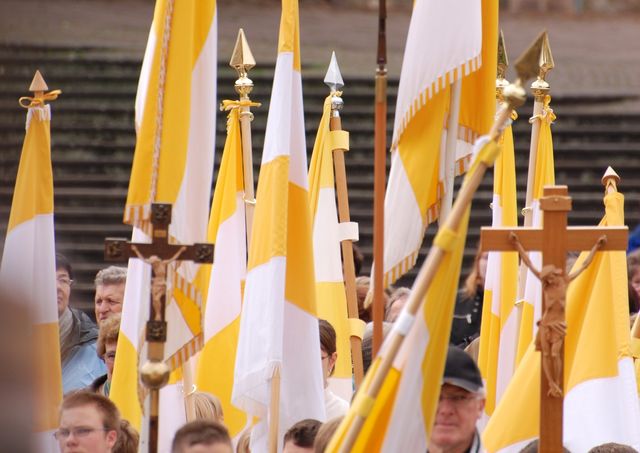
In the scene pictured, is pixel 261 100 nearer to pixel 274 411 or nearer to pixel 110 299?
pixel 110 299

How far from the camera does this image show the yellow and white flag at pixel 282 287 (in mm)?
6102

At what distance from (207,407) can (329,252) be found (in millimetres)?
1722

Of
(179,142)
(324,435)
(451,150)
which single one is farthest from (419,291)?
(179,142)

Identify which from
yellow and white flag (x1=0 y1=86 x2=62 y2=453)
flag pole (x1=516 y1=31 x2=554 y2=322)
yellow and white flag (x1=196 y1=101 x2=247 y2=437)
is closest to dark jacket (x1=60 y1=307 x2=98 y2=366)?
yellow and white flag (x1=196 y1=101 x2=247 y2=437)

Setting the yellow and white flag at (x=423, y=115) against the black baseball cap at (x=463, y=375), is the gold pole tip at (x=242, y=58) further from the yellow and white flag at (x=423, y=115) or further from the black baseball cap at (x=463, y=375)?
the black baseball cap at (x=463, y=375)

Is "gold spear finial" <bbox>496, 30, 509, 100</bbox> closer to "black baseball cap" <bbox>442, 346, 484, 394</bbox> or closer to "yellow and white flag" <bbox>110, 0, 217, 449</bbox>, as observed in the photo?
"yellow and white flag" <bbox>110, 0, 217, 449</bbox>

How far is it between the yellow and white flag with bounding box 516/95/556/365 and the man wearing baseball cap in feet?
6.23

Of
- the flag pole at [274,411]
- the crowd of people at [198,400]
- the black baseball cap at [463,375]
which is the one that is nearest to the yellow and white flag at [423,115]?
the crowd of people at [198,400]

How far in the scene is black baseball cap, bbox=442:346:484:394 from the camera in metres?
4.61

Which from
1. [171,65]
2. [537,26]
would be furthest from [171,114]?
[537,26]

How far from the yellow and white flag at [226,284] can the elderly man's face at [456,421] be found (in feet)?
7.96

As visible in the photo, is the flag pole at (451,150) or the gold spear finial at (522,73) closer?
the gold spear finial at (522,73)

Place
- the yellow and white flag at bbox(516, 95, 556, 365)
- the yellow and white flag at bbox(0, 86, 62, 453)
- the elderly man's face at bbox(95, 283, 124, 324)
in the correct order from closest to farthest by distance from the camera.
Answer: the yellow and white flag at bbox(0, 86, 62, 453)
the yellow and white flag at bbox(516, 95, 556, 365)
the elderly man's face at bbox(95, 283, 124, 324)

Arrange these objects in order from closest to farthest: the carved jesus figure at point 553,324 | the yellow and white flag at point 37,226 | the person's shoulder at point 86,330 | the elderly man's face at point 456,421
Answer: the carved jesus figure at point 553,324 → the elderly man's face at point 456,421 → the yellow and white flag at point 37,226 → the person's shoulder at point 86,330
